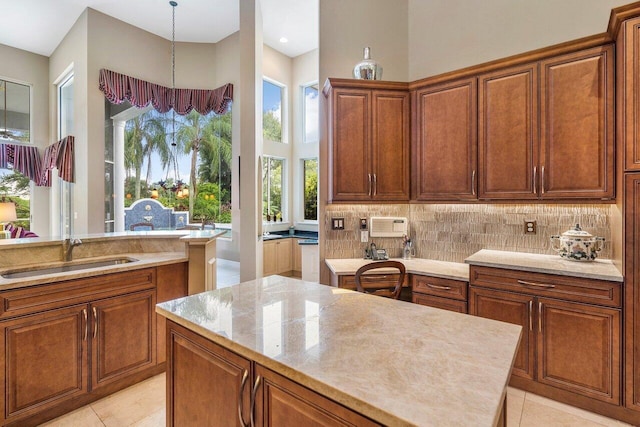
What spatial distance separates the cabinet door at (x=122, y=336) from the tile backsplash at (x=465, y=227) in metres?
1.79

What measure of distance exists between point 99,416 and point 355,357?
2.20 m

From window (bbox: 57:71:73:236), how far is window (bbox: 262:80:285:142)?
3.88 metres

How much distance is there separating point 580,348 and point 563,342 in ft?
0.31

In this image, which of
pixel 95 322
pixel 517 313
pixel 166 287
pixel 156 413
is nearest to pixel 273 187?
pixel 166 287

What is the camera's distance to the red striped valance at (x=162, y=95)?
5.64 m

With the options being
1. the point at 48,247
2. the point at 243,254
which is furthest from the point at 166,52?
the point at 48,247

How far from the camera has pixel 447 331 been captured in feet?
3.78

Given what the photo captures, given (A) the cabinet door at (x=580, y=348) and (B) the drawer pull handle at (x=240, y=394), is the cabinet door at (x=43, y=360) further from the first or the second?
(A) the cabinet door at (x=580, y=348)

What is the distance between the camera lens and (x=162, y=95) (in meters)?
6.36

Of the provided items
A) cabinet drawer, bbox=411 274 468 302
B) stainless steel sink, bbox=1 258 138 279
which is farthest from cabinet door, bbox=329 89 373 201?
stainless steel sink, bbox=1 258 138 279

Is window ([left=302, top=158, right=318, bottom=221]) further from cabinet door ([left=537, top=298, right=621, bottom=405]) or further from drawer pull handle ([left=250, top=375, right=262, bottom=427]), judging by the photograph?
drawer pull handle ([left=250, top=375, right=262, bottom=427])

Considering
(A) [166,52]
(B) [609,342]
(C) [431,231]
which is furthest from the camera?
(A) [166,52]

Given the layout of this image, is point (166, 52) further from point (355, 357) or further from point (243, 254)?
point (355, 357)

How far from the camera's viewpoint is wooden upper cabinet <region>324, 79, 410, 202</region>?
3.11 m
